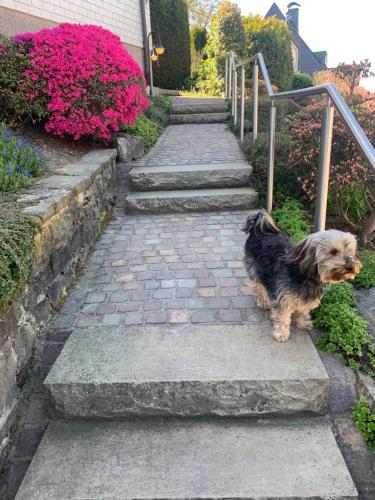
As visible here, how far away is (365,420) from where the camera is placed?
2109mm

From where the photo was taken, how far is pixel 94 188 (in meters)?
4.11

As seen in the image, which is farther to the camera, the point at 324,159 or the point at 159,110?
the point at 159,110

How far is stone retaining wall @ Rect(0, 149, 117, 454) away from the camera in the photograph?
2193 mm

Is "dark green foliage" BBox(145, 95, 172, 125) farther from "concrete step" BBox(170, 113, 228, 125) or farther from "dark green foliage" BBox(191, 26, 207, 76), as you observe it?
"dark green foliage" BBox(191, 26, 207, 76)

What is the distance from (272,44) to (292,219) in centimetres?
940

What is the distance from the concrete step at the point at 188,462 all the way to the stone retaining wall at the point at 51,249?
384 millimetres

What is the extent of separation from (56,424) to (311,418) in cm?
143

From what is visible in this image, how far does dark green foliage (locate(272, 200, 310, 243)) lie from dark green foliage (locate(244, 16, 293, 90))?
8.60 m

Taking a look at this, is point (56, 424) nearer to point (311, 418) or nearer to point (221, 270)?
point (311, 418)

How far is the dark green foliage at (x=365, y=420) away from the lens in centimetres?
205

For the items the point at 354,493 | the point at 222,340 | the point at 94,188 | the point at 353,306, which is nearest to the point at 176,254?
the point at 94,188

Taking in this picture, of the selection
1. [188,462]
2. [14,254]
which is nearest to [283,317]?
[188,462]

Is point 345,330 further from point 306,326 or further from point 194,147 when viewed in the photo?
point 194,147

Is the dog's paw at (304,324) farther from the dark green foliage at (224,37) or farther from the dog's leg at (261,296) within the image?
the dark green foliage at (224,37)
